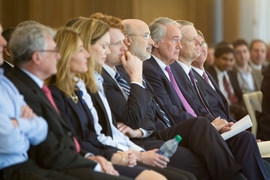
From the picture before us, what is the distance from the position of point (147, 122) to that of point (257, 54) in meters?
7.88

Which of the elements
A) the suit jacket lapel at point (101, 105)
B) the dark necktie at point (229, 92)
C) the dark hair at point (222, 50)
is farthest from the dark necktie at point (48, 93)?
the dark hair at point (222, 50)

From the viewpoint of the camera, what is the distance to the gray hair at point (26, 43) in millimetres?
4164

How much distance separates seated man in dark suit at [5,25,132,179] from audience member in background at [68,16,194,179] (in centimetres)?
43

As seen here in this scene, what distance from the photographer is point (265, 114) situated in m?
8.53

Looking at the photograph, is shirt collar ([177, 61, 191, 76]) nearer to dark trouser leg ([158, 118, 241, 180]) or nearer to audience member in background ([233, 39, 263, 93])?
dark trouser leg ([158, 118, 241, 180])

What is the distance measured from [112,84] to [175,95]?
1242 millimetres

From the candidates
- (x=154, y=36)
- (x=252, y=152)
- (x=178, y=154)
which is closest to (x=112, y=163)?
(x=178, y=154)

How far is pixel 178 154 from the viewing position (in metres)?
5.36

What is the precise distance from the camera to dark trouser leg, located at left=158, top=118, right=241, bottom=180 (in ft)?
17.9

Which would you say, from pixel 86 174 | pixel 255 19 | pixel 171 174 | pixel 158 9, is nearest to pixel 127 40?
pixel 171 174

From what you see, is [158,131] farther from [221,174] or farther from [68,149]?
[68,149]

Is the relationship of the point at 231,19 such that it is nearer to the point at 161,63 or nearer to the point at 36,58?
the point at 161,63

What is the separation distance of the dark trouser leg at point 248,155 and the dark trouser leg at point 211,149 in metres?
0.48

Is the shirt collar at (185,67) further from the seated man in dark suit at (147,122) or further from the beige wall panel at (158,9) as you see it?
the beige wall panel at (158,9)
